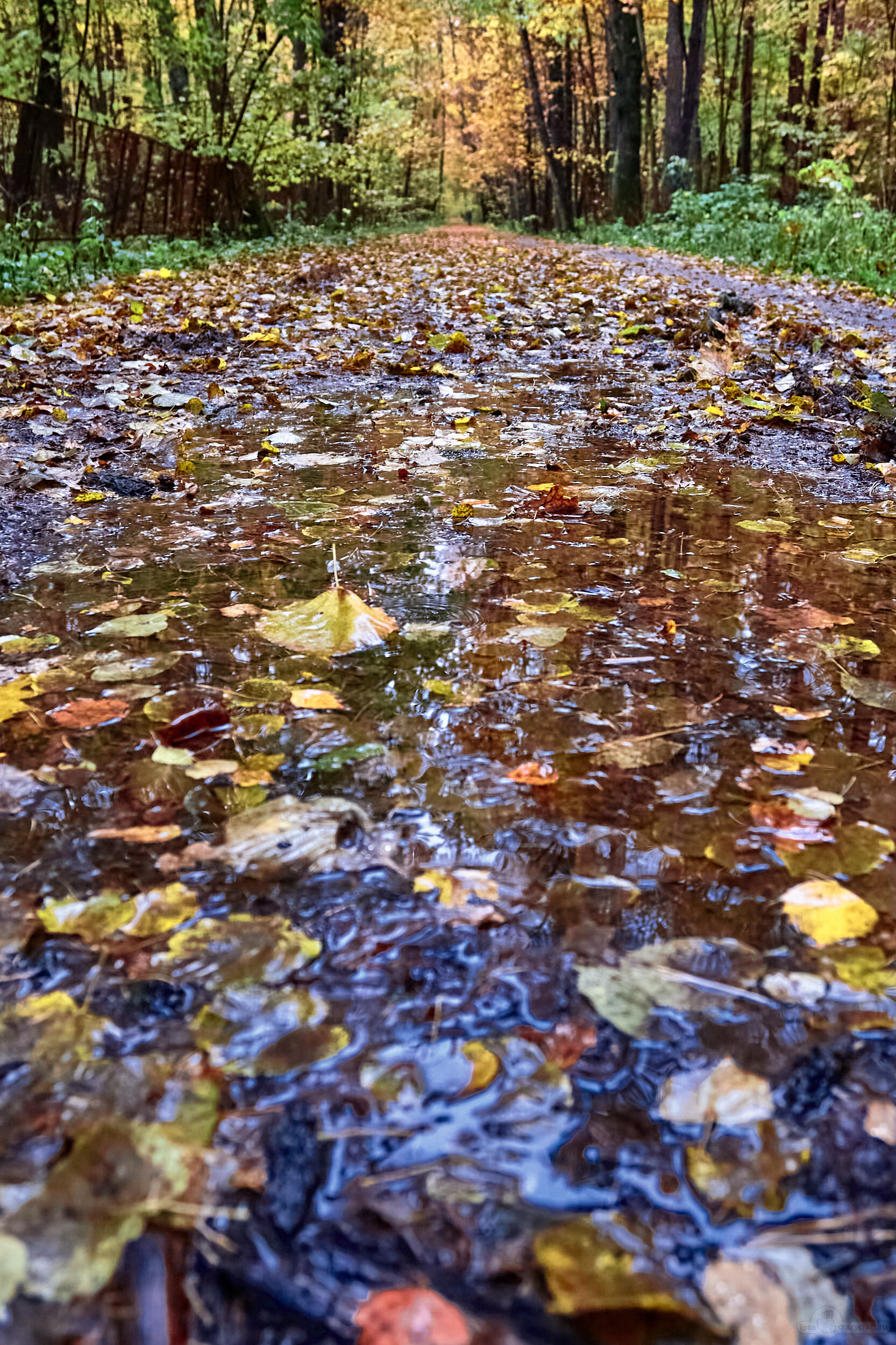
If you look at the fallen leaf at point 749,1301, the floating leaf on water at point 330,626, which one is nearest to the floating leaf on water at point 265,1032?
the fallen leaf at point 749,1301

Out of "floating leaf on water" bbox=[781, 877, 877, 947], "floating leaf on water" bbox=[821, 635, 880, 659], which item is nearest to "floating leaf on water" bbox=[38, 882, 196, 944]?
"floating leaf on water" bbox=[781, 877, 877, 947]

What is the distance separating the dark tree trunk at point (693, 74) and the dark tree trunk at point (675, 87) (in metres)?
0.12

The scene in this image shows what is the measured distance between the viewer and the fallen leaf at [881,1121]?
0.84 meters

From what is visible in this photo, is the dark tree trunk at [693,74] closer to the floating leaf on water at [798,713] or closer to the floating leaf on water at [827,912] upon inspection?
the floating leaf on water at [798,713]

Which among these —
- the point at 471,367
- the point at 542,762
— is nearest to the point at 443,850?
the point at 542,762

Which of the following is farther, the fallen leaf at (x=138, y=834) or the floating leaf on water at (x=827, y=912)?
the fallen leaf at (x=138, y=834)

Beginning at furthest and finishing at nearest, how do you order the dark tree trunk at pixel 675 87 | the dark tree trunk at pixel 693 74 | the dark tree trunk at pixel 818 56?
the dark tree trunk at pixel 818 56 → the dark tree trunk at pixel 675 87 → the dark tree trunk at pixel 693 74

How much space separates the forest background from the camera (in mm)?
11977

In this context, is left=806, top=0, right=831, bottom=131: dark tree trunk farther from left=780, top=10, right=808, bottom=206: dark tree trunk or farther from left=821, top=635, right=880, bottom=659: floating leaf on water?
left=821, top=635, right=880, bottom=659: floating leaf on water

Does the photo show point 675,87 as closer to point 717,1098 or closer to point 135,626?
Answer: point 135,626

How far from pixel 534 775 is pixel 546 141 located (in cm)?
2629

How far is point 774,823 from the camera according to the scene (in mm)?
1264

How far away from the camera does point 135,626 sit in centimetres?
190

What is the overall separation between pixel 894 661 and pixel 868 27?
19916 mm
